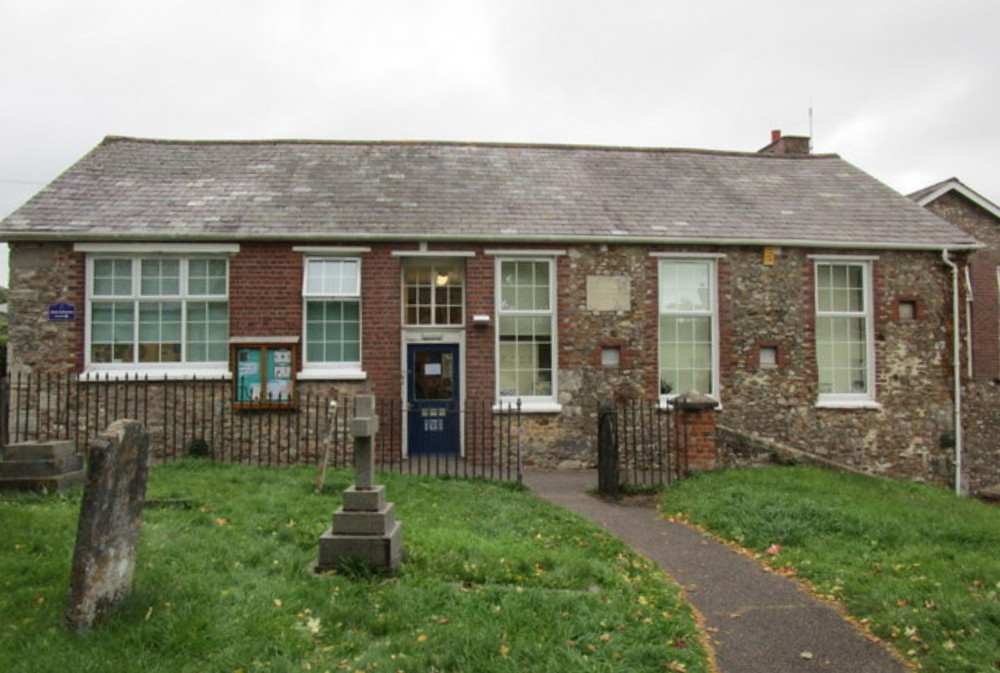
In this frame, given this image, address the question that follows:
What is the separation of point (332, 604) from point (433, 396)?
8.39m

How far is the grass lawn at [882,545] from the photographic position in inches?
189

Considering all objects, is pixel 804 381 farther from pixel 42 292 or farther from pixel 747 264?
pixel 42 292

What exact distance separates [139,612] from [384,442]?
8.02 metres

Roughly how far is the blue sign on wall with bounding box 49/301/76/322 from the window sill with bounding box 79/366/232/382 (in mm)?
1007

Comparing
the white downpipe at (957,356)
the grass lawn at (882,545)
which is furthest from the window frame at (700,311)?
the white downpipe at (957,356)

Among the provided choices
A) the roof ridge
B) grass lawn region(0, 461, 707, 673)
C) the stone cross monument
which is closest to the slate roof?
the roof ridge

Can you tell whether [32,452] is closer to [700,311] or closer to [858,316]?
[700,311]

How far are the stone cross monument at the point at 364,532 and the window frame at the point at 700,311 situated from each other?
8.47 m

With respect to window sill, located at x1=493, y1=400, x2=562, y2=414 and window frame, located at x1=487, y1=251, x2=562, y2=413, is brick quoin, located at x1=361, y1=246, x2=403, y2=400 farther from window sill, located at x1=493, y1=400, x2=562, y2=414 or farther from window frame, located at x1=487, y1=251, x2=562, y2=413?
window sill, located at x1=493, y1=400, x2=562, y2=414

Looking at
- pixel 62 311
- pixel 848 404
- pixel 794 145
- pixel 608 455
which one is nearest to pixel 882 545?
pixel 608 455

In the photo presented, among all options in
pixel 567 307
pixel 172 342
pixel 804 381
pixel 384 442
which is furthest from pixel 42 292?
pixel 804 381

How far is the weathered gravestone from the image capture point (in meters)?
4.31

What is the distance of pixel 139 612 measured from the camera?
14.9ft

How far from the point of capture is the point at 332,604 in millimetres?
4898
